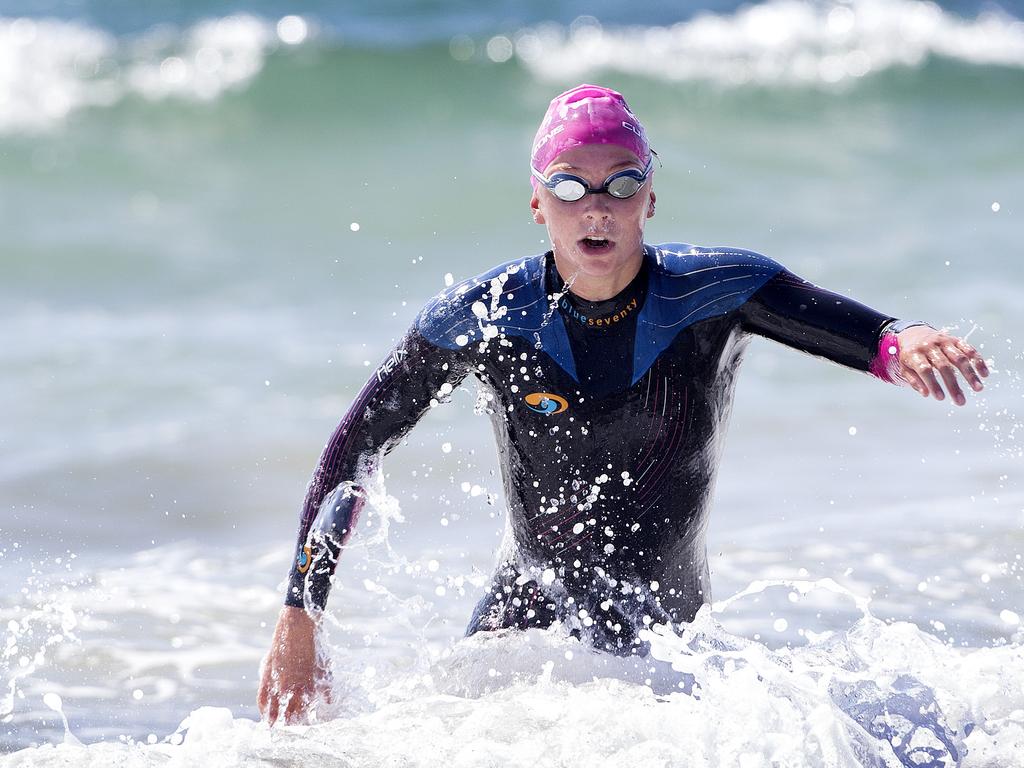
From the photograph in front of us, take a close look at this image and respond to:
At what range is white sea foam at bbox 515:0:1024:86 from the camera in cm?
1653

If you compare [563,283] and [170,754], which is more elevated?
[563,283]

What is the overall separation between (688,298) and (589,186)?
1.36 feet

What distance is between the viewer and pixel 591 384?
3.98 meters

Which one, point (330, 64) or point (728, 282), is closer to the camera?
point (728, 282)

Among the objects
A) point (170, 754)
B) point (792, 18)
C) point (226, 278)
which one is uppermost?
point (792, 18)

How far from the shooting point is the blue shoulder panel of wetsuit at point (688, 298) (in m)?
3.95

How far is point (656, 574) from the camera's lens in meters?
4.19

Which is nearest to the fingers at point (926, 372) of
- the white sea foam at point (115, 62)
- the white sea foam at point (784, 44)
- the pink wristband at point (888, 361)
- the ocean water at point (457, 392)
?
the pink wristband at point (888, 361)

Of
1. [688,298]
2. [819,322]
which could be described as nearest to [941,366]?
[819,322]

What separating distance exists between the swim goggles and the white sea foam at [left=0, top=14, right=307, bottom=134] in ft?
38.9

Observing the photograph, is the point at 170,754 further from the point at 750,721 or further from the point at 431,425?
the point at 431,425

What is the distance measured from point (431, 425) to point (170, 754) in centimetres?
428

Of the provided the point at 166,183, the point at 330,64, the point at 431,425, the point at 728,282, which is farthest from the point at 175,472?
the point at 330,64

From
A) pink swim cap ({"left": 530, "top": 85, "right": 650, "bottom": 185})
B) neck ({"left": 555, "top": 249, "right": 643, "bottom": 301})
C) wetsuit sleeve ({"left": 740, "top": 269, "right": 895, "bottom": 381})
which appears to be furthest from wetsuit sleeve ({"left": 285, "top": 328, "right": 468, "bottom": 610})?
wetsuit sleeve ({"left": 740, "top": 269, "right": 895, "bottom": 381})
